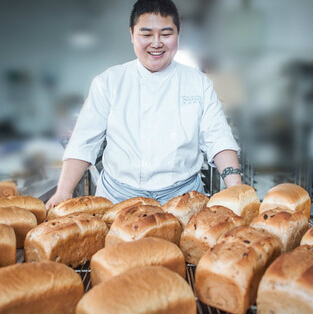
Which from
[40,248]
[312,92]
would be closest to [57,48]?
[312,92]

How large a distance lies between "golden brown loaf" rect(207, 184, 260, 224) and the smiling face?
902 mm

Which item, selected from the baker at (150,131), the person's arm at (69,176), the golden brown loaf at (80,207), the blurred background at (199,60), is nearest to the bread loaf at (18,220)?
the golden brown loaf at (80,207)

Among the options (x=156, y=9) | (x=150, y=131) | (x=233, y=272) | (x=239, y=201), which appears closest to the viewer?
(x=233, y=272)

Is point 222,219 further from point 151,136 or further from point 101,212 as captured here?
point 151,136

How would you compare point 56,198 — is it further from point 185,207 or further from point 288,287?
point 288,287

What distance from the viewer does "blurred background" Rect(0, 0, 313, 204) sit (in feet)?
14.5

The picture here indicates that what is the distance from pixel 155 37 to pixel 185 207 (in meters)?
1.02

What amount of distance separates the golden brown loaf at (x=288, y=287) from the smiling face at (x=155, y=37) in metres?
1.39

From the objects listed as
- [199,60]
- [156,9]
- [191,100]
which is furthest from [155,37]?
[199,60]

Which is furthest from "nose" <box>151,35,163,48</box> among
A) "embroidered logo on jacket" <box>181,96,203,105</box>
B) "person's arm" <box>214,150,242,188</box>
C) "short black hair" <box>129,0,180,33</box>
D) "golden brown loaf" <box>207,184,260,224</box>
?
"golden brown loaf" <box>207,184,260,224</box>

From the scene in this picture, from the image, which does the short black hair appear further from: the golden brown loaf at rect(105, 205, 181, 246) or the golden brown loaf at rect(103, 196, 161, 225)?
the golden brown loaf at rect(105, 205, 181, 246)

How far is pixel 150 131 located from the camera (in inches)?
81.9

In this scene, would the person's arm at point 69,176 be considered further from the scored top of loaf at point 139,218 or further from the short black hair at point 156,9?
the short black hair at point 156,9

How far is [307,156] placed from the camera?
3818 mm
